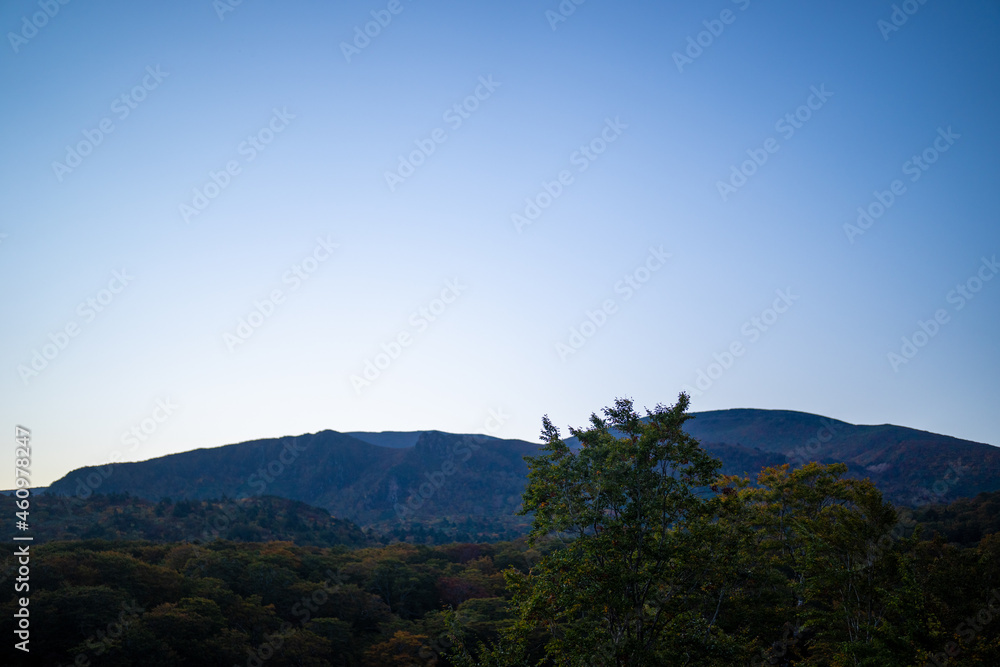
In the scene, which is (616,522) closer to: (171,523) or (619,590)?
(619,590)

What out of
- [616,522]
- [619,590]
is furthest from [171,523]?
[616,522]

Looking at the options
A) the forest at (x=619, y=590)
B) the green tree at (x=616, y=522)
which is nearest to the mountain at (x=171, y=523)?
the forest at (x=619, y=590)

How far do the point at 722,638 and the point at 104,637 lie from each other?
111 feet

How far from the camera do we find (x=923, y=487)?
18925 centimetres

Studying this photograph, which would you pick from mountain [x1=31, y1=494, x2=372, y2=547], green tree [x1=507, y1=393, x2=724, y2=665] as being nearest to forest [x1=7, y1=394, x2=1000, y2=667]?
green tree [x1=507, y1=393, x2=724, y2=665]

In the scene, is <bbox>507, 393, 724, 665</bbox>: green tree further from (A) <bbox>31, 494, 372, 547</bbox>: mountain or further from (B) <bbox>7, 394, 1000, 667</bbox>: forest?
(A) <bbox>31, 494, 372, 547</bbox>: mountain

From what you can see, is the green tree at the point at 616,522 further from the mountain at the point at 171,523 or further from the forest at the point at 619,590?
the mountain at the point at 171,523

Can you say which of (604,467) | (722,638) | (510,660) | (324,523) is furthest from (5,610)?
(324,523)

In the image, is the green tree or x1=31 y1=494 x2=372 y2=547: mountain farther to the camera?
x1=31 y1=494 x2=372 y2=547: mountain

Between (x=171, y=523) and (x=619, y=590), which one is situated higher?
(x=619, y=590)

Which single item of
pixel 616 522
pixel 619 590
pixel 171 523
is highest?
pixel 616 522

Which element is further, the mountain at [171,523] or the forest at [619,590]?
the mountain at [171,523]

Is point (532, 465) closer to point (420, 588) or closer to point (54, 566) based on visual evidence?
point (54, 566)

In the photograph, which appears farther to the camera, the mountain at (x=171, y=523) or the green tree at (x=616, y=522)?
the mountain at (x=171, y=523)
